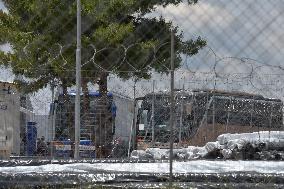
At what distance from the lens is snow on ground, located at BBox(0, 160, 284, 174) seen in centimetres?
612

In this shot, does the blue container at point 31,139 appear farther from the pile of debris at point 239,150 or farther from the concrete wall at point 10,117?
the pile of debris at point 239,150

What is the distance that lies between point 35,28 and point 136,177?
8.23 m

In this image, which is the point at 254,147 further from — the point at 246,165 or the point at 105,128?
the point at 105,128

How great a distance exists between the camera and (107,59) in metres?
12.1

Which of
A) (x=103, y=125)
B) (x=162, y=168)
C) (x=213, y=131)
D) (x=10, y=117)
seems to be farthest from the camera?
(x=10, y=117)

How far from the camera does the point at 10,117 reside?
47.7 ft

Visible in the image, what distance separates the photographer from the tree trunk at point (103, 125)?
1216 cm

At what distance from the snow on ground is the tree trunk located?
512 cm

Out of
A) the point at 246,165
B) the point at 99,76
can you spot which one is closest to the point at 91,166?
the point at 246,165

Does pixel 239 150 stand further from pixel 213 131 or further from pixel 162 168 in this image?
pixel 213 131

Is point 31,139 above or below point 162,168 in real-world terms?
above

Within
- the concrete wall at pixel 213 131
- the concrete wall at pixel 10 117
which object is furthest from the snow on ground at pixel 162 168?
the concrete wall at pixel 10 117

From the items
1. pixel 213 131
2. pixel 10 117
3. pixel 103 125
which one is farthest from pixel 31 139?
pixel 213 131

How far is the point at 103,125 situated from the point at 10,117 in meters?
2.96
